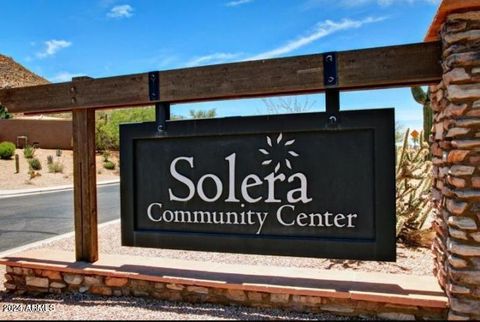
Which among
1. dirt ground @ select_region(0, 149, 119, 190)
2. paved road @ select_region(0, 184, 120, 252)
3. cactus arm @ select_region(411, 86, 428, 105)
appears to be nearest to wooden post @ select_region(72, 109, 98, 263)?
paved road @ select_region(0, 184, 120, 252)

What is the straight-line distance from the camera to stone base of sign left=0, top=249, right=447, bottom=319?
11.3 ft

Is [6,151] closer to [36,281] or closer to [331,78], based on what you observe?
[36,281]

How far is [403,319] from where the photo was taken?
340 cm

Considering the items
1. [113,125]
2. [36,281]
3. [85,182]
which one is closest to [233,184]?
[85,182]

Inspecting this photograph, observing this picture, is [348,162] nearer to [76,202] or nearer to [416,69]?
[416,69]

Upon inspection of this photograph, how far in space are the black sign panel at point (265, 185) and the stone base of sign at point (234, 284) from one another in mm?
291

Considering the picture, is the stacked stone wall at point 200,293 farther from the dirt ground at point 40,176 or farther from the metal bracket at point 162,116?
the dirt ground at point 40,176

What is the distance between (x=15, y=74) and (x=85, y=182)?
99.8 metres

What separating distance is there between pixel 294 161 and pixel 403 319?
5.47ft

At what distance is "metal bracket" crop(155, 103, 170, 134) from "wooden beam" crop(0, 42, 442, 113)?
77mm

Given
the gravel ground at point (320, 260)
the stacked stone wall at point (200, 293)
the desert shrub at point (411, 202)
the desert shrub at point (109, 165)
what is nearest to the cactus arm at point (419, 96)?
the desert shrub at point (411, 202)

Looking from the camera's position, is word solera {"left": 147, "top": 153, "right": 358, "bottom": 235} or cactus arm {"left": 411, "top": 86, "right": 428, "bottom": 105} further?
cactus arm {"left": 411, "top": 86, "right": 428, "bottom": 105}

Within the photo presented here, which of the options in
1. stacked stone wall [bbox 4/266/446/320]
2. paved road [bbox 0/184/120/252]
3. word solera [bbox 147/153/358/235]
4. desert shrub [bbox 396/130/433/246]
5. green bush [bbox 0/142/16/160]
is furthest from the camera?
green bush [bbox 0/142/16/160]

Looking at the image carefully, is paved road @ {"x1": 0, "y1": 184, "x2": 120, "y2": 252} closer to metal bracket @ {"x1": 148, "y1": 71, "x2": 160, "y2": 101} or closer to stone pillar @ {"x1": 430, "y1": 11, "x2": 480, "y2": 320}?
metal bracket @ {"x1": 148, "y1": 71, "x2": 160, "y2": 101}
